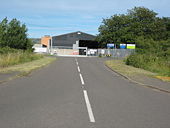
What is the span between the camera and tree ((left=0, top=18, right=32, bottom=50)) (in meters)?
33.9

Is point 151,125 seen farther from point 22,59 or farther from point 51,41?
point 51,41

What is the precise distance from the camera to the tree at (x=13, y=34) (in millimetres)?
33938

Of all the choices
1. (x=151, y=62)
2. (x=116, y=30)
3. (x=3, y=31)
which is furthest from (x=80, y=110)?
(x=116, y=30)

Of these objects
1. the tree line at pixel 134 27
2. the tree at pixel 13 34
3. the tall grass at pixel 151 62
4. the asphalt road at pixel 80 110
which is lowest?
the asphalt road at pixel 80 110

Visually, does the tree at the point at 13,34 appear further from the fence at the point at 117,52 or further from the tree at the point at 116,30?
the tree at the point at 116,30

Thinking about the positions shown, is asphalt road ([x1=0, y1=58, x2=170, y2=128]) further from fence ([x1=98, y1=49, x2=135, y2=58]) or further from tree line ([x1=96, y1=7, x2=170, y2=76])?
tree line ([x1=96, y1=7, x2=170, y2=76])

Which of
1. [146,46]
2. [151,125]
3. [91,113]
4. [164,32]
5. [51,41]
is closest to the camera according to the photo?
[151,125]

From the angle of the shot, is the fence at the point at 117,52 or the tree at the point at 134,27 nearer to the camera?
the fence at the point at 117,52

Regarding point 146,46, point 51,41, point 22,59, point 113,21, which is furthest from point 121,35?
point 22,59

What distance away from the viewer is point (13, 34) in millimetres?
34812

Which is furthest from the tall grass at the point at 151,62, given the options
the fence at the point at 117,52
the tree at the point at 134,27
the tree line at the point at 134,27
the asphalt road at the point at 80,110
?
the tree at the point at 134,27

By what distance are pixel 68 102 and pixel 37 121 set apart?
2209 millimetres

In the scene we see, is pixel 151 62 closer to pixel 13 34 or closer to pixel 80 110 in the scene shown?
pixel 80 110

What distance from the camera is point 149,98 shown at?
8758 millimetres
